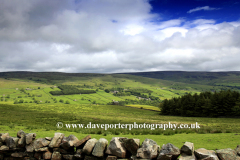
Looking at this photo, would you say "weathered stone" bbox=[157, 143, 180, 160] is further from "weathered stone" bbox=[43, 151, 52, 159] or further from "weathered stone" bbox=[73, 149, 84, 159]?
"weathered stone" bbox=[43, 151, 52, 159]

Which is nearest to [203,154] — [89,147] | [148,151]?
[148,151]

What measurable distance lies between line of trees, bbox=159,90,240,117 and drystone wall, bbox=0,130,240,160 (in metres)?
49.8

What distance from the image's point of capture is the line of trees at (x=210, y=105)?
49.5 meters

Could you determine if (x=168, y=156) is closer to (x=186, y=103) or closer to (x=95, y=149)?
(x=95, y=149)

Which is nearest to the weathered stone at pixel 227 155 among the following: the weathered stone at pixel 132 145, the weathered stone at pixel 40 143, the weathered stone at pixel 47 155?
the weathered stone at pixel 132 145

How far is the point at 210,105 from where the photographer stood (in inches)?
2084

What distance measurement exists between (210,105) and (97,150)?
55.2 metres

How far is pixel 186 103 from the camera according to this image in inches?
2409

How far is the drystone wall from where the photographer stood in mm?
7221

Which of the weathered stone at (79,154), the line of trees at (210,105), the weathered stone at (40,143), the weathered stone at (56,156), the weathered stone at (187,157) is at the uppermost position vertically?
the weathered stone at (187,157)

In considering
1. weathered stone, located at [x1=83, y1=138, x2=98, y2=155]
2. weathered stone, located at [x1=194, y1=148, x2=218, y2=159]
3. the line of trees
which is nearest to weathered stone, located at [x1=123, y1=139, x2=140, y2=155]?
weathered stone, located at [x1=83, y1=138, x2=98, y2=155]

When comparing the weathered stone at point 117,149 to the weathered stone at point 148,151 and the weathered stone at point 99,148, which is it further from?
the weathered stone at point 148,151

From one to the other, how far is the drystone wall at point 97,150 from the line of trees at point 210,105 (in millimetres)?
49809

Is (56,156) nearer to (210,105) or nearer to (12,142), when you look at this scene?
(12,142)
